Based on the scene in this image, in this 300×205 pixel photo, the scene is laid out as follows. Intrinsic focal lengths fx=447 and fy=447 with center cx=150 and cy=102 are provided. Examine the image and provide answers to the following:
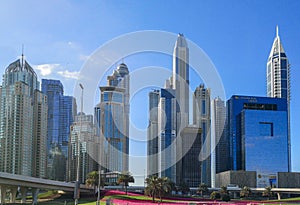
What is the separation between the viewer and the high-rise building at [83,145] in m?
148

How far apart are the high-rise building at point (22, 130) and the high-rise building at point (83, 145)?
12461mm

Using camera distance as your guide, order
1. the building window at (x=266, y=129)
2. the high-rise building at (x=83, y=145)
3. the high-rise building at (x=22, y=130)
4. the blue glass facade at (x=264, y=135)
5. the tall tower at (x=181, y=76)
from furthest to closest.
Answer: the building window at (x=266, y=129), the blue glass facade at (x=264, y=135), the tall tower at (x=181, y=76), the high-rise building at (x=83, y=145), the high-rise building at (x=22, y=130)

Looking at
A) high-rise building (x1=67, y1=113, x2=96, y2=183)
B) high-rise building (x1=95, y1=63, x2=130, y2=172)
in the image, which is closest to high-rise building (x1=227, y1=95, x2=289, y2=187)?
high-rise building (x1=95, y1=63, x2=130, y2=172)

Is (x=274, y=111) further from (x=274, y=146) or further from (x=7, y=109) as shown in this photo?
Result: (x=7, y=109)

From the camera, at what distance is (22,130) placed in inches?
5344

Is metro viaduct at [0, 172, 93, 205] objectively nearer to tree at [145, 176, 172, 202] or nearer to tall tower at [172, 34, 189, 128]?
tree at [145, 176, 172, 202]

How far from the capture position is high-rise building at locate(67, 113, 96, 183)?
5813 inches

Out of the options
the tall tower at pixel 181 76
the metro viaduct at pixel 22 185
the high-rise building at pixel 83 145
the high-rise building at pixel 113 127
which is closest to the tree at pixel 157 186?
the metro viaduct at pixel 22 185

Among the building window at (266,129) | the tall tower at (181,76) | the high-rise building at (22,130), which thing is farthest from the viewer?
the building window at (266,129)

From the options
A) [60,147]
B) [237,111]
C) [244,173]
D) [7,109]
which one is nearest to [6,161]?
[7,109]

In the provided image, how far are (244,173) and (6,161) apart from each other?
90.2 metres

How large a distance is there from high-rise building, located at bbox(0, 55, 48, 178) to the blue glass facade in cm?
8543

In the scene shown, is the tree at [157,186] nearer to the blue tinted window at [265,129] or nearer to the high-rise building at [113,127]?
the high-rise building at [113,127]

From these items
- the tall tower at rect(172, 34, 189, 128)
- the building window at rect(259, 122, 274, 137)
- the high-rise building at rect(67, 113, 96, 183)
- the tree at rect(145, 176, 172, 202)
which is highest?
the tall tower at rect(172, 34, 189, 128)
